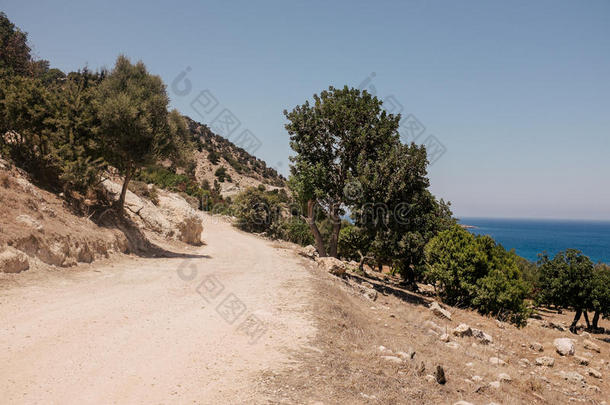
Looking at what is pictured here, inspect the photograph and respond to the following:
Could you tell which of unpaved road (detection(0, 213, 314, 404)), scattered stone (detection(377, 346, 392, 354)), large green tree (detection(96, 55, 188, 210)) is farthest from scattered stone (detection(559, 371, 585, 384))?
large green tree (detection(96, 55, 188, 210))

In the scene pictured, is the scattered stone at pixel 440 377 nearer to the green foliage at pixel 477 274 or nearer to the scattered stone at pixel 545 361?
the scattered stone at pixel 545 361

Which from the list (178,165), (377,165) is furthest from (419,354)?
(178,165)

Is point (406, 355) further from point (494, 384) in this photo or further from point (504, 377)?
point (504, 377)

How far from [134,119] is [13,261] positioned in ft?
31.2

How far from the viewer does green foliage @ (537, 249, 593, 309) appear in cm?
3316

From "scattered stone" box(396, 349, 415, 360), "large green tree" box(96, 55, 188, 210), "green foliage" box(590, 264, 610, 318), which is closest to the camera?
"scattered stone" box(396, 349, 415, 360)

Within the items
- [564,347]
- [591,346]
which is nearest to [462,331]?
[564,347]

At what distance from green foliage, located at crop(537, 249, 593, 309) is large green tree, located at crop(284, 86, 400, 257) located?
24.3 metres

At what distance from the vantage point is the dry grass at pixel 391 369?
634cm

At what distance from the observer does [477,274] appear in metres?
23.8

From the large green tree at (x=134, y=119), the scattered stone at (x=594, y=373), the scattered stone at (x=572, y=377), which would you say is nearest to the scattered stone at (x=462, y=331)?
the scattered stone at (x=572, y=377)

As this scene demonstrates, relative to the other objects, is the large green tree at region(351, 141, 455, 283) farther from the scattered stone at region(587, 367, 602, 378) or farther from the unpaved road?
the scattered stone at region(587, 367, 602, 378)

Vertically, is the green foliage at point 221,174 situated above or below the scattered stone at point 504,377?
below

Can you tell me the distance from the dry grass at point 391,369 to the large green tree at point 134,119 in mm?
11375
